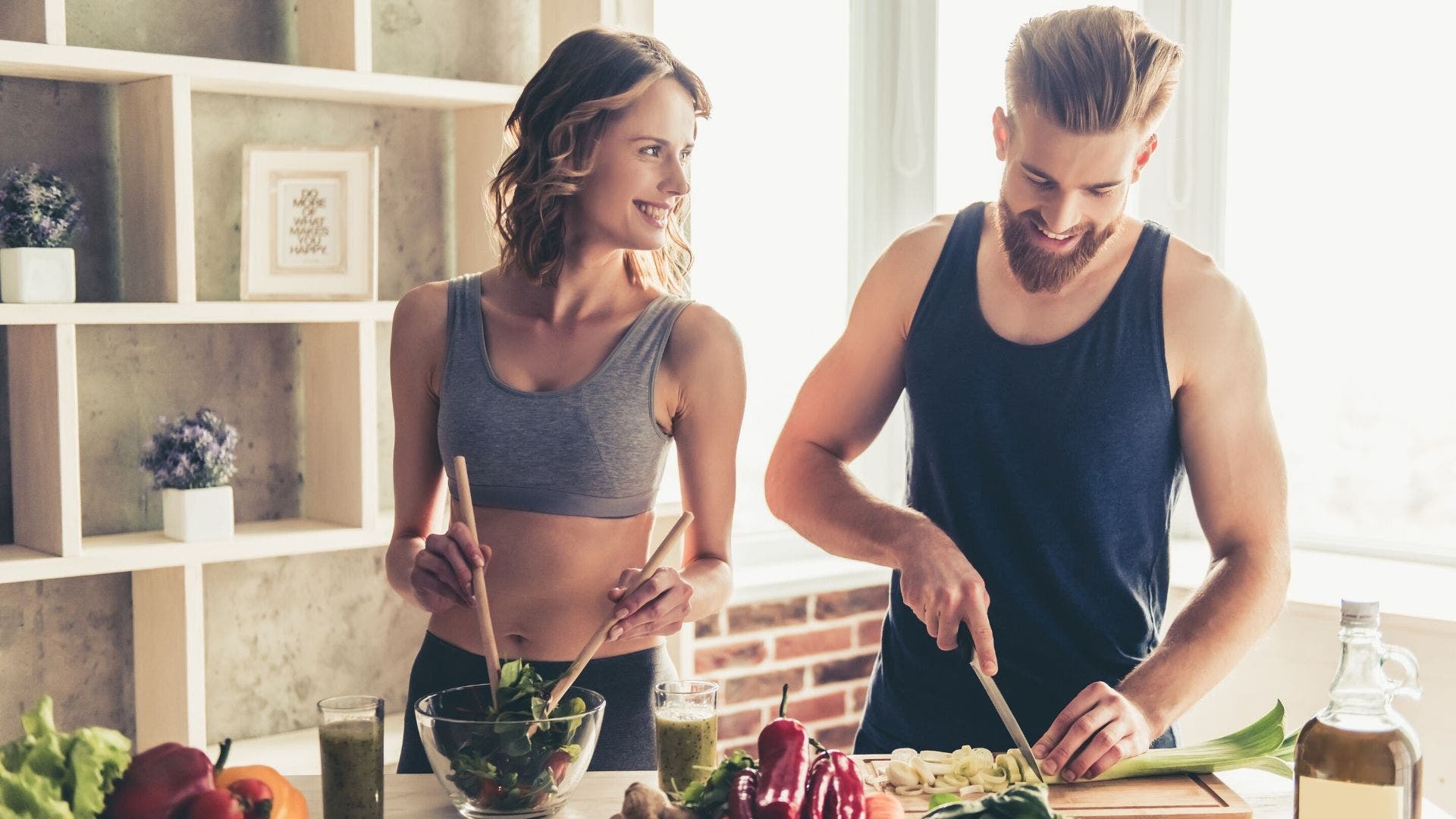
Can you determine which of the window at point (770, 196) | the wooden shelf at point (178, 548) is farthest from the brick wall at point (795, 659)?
the wooden shelf at point (178, 548)

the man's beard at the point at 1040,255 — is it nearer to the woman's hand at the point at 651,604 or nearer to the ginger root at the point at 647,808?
the woman's hand at the point at 651,604

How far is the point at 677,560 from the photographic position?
118 inches

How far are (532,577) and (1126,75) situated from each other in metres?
1.00

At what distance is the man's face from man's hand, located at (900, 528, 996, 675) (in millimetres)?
415

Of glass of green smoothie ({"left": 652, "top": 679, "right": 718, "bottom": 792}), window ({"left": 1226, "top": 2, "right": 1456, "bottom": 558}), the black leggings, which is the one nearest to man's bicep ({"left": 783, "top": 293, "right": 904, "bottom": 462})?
the black leggings

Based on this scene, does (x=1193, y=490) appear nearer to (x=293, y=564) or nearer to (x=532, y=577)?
(x=532, y=577)

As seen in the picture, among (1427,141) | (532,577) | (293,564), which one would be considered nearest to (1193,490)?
(532,577)

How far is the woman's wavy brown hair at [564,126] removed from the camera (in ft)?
6.11

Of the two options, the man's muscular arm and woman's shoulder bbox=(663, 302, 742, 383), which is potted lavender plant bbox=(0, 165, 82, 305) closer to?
woman's shoulder bbox=(663, 302, 742, 383)

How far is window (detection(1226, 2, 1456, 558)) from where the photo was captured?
3281 mm

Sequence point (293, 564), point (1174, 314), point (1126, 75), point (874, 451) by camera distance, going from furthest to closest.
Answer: point (874, 451), point (293, 564), point (1174, 314), point (1126, 75)

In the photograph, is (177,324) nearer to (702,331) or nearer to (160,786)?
(702,331)

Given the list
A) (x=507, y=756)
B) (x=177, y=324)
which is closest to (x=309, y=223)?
(x=177, y=324)

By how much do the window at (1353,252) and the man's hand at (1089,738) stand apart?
85.7 inches
